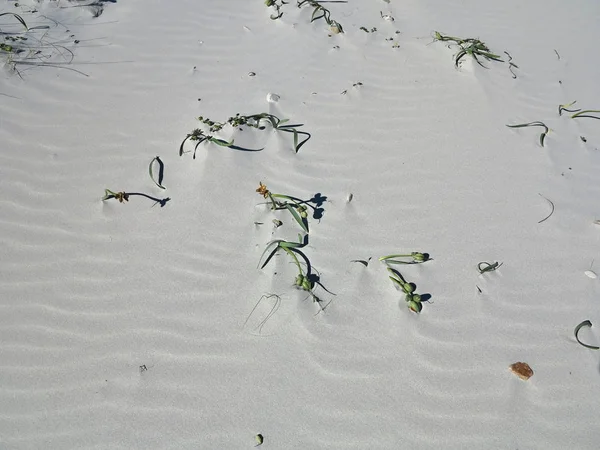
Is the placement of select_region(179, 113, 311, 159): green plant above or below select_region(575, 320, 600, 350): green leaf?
above

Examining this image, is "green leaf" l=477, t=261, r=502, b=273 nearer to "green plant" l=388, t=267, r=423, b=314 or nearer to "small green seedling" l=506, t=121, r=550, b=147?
"green plant" l=388, t=267, r=423, b=314

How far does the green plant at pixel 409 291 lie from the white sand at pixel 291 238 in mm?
43

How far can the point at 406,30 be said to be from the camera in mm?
4836

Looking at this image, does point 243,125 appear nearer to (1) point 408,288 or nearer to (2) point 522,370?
(1) point 408,288

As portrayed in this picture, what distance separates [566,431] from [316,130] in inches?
95.6

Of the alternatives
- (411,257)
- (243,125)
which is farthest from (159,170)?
(411,257)

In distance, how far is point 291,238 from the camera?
3.11 m

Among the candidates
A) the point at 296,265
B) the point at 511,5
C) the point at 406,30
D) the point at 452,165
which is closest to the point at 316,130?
the point at 452,165

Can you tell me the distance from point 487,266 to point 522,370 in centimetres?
66

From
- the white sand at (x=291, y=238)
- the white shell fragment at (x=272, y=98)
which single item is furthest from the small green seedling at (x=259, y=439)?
the white shell fragment at (x=272, y=98)

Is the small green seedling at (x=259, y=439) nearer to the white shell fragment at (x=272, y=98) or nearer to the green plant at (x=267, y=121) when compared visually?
the green plant at (x=267, y=121)

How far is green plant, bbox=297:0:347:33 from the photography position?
4.70 meters

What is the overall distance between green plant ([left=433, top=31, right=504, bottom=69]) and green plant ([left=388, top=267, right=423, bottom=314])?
2.34 m

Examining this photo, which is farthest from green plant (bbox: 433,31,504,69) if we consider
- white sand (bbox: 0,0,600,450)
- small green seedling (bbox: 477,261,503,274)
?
small green seedling (bbox: 477,261,503,274)
